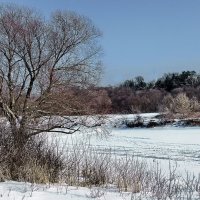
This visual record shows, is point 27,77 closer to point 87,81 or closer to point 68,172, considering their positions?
point 87,81

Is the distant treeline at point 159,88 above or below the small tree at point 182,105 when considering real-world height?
above

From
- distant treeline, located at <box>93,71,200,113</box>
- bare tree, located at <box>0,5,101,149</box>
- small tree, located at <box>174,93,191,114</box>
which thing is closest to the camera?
bare tree, located at <box>0,5,101,149</box>

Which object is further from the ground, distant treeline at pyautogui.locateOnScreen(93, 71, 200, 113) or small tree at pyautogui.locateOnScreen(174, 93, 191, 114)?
distant treeline at pyautogui.locateOnScreen(93, 71, 200, 113)

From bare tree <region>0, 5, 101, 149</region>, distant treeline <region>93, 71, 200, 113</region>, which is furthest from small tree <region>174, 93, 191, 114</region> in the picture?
bare tree <region>0, 5, 101, 149</region>

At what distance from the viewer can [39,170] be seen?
8.45 m

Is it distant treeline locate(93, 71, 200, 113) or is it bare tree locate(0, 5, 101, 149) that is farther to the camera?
distant treeline locate(93, 71, 200, 113)

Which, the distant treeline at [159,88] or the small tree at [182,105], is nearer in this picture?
the small tree at [182,105]

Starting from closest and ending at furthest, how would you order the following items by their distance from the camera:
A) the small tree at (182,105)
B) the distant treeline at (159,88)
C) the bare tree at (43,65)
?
the bare tree at (43,65) → the small tree at (182,105) → the distant treeline at (159,88)

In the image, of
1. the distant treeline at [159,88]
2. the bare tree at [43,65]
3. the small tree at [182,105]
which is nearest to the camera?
the bare tree at [43,65]

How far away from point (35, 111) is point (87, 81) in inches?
164

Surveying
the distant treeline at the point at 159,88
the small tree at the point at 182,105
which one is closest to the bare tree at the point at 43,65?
→ the small tree at the point at 182,105

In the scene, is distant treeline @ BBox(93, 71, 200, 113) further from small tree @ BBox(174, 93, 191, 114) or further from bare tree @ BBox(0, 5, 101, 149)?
bare tree @ BBox(0, 5, 101, 149)

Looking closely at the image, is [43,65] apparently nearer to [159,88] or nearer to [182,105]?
[182,105]

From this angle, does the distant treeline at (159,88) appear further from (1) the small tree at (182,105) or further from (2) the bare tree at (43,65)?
(2) the bare tree at (43,65)
